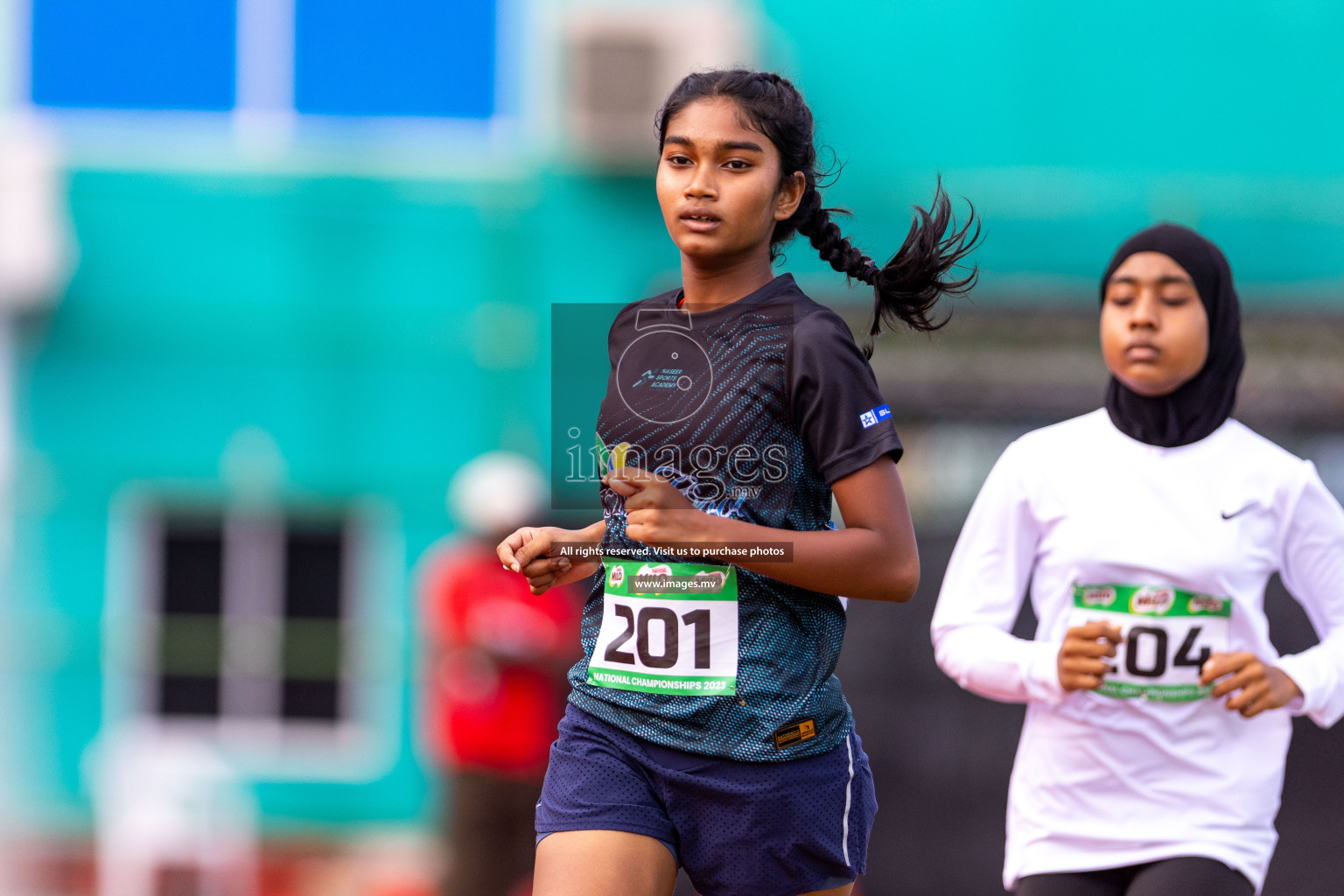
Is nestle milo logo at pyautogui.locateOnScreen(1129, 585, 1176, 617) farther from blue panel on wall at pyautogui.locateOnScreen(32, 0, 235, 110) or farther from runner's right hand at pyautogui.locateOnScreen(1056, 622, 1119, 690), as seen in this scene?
blue panel on wall at pyautogui.locateOnScreen(32, 0, 235, 110)

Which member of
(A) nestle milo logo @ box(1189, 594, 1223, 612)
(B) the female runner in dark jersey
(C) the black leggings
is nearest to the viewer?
(B) the female runner in dark jersey

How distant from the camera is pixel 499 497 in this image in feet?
24.8

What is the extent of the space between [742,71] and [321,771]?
8431 mm

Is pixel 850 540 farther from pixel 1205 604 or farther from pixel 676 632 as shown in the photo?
pixel 1205 604

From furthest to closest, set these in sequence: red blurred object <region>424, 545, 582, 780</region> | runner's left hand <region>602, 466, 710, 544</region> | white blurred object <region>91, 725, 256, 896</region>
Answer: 1. white blurred object <region>91, 725, 256, 896</region>
2. red blurred object <region>424, 545, 582, 780</region>
3. runner's left hand <region>602, 466, 710, 544</region>

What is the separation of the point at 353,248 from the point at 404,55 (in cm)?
132

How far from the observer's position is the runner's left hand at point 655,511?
2295 millimetres

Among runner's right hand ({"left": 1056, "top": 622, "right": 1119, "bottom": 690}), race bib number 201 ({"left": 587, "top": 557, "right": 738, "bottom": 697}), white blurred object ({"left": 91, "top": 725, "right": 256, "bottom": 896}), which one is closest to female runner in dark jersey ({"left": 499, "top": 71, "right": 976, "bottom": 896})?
race bib number 201 ({"left": 587, "top": 557, "right": 738, "bottom": 697})

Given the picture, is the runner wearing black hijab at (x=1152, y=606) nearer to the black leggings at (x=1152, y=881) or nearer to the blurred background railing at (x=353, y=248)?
the black leggings at (x=1152, y=881)

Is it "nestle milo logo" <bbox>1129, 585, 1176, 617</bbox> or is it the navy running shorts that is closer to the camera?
the navy running shorts

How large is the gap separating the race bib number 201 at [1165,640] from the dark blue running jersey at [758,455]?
29.9 inches

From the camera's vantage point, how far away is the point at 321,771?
1016 centimetres

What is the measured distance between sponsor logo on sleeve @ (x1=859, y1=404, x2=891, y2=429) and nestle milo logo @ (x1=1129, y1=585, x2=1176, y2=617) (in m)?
0.89

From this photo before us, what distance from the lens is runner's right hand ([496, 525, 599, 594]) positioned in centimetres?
247
